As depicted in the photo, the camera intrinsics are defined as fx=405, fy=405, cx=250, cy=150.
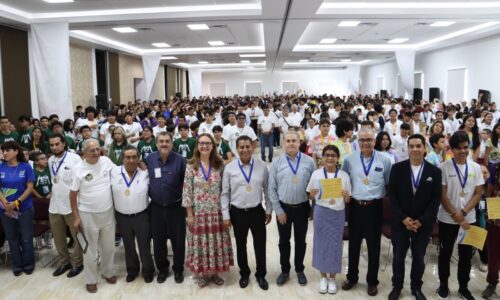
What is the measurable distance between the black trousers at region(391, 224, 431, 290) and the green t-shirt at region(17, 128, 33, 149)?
19.9 feet

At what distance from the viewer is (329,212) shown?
3611mm

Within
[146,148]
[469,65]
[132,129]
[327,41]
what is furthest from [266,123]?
[469,65]

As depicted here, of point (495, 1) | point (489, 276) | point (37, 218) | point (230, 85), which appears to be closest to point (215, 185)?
point (37, 218)

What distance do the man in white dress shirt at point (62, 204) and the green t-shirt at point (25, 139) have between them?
3048 millimetres

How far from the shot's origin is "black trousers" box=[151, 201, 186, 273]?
3.94m

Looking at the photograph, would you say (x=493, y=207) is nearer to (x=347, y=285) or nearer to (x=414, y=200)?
(x=414, y=200)

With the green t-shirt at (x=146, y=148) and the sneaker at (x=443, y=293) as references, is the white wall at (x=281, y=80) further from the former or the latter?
the sneaker at (x=443, y=293)

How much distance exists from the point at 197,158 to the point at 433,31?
469 inches

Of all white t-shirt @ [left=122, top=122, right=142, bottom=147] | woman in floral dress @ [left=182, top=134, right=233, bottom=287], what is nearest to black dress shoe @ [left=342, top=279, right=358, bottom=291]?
woman in floral dress @ [left=182, top=134, right=233, bottom=287]

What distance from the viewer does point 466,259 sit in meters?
3.54

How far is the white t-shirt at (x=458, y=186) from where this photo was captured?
11.2 ft

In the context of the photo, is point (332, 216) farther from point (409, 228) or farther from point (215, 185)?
point (215, 185)

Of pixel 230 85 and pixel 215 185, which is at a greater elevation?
pixel 230 85

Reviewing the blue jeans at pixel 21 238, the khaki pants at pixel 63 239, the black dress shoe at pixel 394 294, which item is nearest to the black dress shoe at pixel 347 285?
the black dress shoe at pixel 394 294
